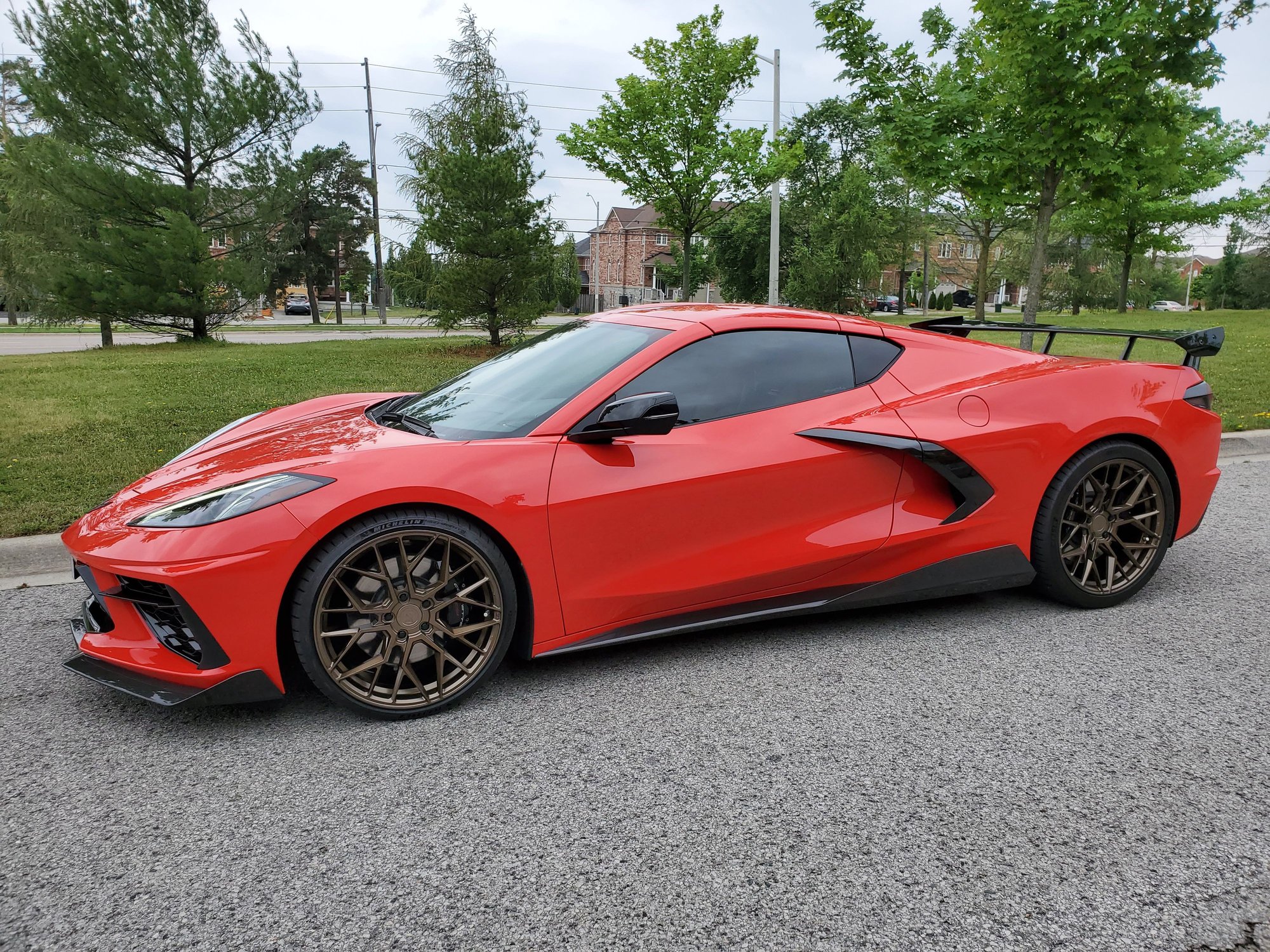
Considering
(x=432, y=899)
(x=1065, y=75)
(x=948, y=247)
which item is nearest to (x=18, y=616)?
(x=432, y=899)

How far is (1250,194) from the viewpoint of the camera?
33.8 meters

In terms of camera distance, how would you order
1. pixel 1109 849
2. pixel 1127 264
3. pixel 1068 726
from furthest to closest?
pixel 1127 264 → pixel 1068 726 → pixel 1109 849

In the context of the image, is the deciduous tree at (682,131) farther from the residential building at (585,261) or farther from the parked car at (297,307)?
the residential building at (585,261)

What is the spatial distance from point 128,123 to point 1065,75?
17.8 meters

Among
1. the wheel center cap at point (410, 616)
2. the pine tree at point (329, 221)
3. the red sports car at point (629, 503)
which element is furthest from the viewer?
the pine tree at point (329, 221)

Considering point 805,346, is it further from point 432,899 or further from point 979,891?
point 432,899

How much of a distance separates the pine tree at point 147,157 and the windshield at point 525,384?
57.8 ft

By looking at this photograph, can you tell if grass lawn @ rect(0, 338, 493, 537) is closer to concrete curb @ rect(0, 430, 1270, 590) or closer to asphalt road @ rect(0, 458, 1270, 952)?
concrete curb @ rect(0, 430, 1270, 590)

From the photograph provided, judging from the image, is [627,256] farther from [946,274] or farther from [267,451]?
[267,451]

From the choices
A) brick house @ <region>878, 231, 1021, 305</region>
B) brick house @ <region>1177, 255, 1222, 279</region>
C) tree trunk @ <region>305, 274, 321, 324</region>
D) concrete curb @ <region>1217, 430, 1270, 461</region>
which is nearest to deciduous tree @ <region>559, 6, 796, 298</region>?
concrete curb @ <region>1217, 430, 1270, 461</region>

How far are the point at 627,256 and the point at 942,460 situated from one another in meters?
A: 74.1

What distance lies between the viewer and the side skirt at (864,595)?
3264 mm

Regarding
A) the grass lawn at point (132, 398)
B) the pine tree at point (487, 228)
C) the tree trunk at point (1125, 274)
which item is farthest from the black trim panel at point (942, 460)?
the tree trunk at point (1125, 274)

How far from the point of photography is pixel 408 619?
9.59 feet
